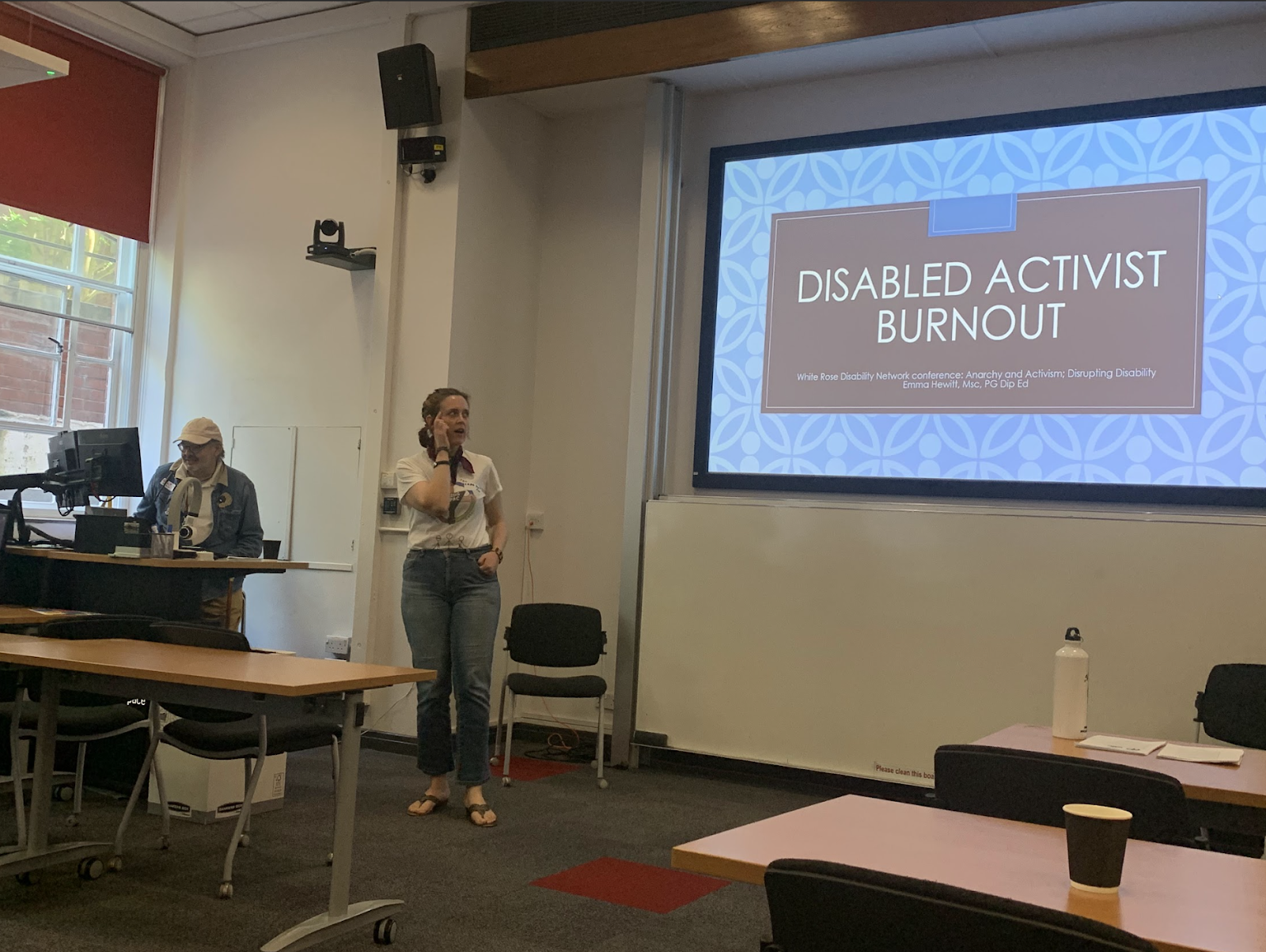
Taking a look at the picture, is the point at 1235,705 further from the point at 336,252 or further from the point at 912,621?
the point at 336,252

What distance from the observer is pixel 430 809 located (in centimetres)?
425

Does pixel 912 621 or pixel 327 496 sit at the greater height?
pixel 327 496

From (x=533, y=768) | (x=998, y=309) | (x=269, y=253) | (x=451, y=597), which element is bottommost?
(x=533, y=768)

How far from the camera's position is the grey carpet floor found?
2885mm

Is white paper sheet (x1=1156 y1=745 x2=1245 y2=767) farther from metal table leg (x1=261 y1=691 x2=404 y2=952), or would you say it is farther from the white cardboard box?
the white cardboard box

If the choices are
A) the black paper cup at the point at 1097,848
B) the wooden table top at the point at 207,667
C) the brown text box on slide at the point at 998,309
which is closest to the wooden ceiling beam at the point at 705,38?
the brown text box on slide at the point at 998,309

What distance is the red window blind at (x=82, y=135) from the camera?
6238 millimetres

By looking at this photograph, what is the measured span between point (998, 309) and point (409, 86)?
3072 mm

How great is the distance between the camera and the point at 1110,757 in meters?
2.45

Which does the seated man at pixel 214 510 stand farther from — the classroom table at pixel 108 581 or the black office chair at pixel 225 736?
the black office chair at pixel 225 736

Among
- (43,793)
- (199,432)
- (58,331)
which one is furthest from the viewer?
(58,331)

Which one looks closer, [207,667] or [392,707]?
[207,667]

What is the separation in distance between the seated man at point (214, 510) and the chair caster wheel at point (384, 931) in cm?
247

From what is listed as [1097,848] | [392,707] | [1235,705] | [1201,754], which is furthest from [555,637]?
[1097,848]
